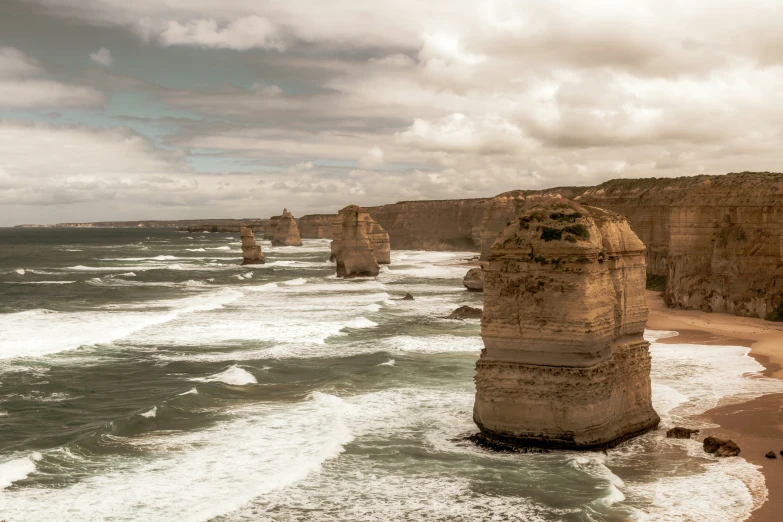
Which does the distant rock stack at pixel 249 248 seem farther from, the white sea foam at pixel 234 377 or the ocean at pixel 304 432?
the white sea foam at pixel 234 377

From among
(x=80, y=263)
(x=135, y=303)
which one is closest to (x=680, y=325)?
(x=135, y=303)

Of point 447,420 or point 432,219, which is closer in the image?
point 447,420

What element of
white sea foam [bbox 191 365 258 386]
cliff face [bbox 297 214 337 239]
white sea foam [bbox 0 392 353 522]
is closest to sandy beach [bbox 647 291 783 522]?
white sea foam [bbox 0 392 353 522]

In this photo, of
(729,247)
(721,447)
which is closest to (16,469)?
(721,447)

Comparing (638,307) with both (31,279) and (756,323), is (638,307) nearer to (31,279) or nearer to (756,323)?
(756,323)

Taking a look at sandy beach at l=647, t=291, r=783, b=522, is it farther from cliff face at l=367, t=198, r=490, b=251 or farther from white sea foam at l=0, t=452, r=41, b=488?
cliff face at l=367, t=198, r=490, b=251

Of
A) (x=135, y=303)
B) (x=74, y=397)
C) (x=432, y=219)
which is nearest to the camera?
(x=74, y=397)

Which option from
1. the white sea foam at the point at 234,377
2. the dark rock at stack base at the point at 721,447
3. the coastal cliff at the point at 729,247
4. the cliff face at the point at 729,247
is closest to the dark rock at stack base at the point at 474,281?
the coastal cliff at the point at 729,247
